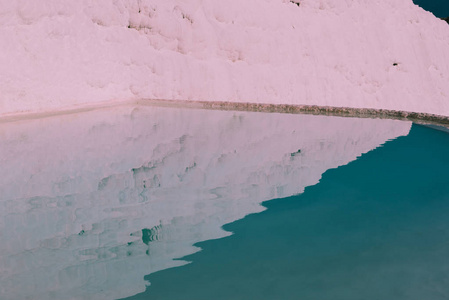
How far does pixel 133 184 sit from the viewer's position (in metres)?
3.03

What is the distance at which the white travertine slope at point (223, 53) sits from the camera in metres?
7.29

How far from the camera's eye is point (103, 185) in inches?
118

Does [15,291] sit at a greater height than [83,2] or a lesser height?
lesser

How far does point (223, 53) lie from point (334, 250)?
863 cm

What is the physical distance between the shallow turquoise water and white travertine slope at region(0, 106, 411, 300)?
16 centimetres

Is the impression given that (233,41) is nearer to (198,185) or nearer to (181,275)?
(198,185)

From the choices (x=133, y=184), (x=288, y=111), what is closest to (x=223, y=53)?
(x=288, y=111)

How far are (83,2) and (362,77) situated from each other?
809 cm

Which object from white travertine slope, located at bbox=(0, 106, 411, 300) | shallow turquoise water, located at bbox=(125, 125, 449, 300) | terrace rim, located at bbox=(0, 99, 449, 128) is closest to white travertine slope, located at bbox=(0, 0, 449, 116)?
terrace rim, located at bbox=(0, 99, 449, 128)

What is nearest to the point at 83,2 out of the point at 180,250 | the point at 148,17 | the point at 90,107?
the point at 148,17

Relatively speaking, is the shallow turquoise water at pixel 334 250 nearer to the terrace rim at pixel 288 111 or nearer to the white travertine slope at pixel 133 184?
the white travertine slope at pixel 133 184

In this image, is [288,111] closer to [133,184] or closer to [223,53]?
[133,184]

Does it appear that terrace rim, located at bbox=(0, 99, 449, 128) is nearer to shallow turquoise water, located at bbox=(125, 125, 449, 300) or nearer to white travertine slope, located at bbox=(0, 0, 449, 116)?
white travertine slope, located at bbox=(0, 0, 449, 116)

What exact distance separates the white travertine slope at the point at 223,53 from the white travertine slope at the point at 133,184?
7.19 feet
